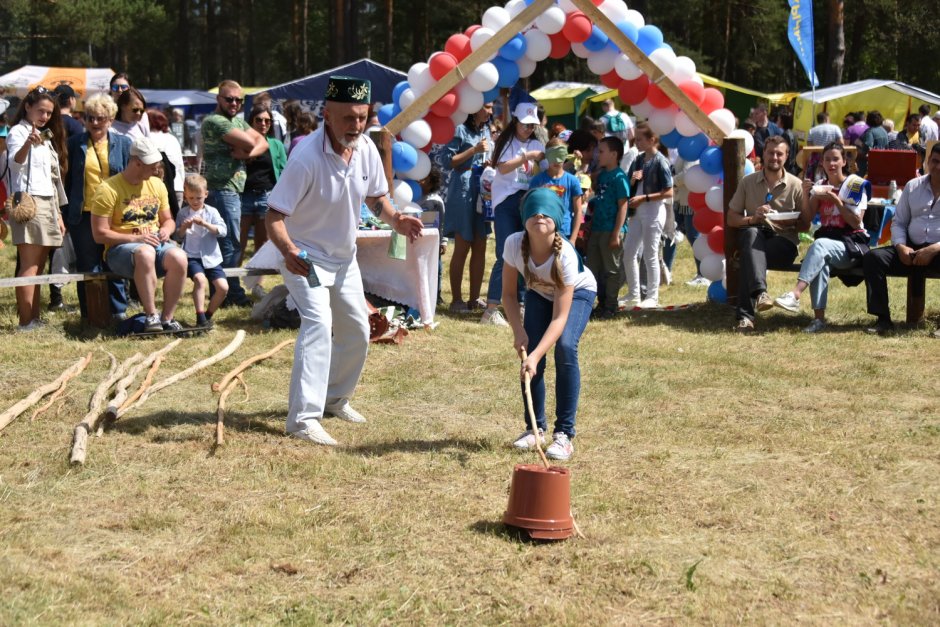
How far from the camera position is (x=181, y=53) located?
46.7 metres

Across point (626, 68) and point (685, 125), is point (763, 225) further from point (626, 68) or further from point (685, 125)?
point (626, 68)

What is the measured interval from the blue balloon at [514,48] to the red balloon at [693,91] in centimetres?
150

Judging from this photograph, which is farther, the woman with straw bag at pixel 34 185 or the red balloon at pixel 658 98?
the red balloon at pixel 658 98

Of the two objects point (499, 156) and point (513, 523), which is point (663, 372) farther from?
point (513, 523)

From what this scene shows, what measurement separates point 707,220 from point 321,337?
571 centimetres

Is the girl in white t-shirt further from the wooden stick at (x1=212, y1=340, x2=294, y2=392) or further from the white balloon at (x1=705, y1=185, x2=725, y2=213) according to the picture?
the white balloon at (x1=705, y1=185, x2=725, y2=213)

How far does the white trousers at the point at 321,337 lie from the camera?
230 inches

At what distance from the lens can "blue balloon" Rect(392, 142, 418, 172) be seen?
10.2m

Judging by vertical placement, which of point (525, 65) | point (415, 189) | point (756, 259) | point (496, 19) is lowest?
point (756, 259)

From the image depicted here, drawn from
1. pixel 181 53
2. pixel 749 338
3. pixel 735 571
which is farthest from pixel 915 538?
pixel 181 53

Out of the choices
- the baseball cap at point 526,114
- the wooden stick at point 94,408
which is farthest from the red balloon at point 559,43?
the wooden stick at point 94,408

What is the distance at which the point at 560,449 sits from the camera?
562 centimetres

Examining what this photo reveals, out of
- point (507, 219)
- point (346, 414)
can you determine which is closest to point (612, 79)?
point (507, 219)

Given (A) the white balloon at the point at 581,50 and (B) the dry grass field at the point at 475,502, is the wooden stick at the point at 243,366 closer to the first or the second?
(B) the dry grass field at the point at 475,502
